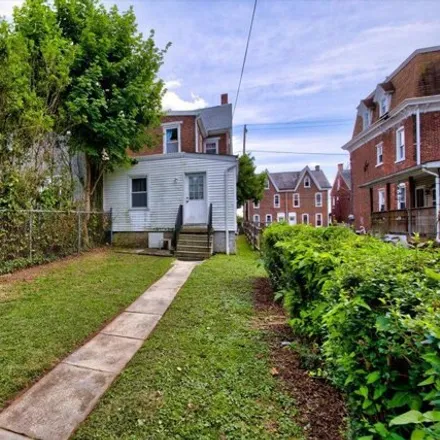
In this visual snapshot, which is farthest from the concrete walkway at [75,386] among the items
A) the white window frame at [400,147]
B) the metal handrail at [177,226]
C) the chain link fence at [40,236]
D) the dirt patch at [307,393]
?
the white window frame at [400,147]

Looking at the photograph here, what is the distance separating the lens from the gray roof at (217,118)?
1830 cm

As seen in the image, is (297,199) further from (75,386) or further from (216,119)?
(75,386)

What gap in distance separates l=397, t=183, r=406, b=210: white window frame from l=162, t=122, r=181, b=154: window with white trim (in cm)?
1222

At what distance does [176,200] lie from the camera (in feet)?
39.7

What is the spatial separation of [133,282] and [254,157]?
66.9 ft

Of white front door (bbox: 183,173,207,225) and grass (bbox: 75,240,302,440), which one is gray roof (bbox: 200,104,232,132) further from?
grass (bbox: 75,240,302,440)

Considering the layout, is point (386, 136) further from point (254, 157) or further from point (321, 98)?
point (254, 157)

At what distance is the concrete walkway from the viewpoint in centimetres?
221

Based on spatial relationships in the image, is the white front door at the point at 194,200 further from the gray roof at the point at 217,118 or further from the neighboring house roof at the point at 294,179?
the neighboring house roof at the point at 294,179

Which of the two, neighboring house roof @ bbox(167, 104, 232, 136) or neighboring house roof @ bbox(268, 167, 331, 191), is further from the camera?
neighboring house roof @ bbox(268, 167, 331, 191)

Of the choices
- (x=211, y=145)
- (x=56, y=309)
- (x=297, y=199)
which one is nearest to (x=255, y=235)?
(x=211, y=145)

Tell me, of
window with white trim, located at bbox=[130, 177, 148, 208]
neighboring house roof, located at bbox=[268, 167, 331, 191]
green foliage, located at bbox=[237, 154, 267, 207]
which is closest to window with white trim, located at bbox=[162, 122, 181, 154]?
window with white trim, located at bbox=[130, 177, 148, 208]

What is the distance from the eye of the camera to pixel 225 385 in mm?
2693

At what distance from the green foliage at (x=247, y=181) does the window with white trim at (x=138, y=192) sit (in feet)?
38.3
